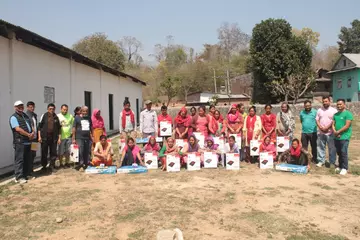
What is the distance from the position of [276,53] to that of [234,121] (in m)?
25.9

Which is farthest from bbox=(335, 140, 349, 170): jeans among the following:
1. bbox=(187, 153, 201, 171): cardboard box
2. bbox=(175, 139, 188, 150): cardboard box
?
bbox=(175, 139, 188, 150): cardboard box

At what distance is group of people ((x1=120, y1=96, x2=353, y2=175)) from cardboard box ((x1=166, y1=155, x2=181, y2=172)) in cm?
20

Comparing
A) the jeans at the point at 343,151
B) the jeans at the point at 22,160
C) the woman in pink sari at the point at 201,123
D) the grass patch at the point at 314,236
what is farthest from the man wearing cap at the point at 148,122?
the grass patch at the point at 314,236

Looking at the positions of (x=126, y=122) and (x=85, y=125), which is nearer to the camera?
(x=85, y=125)

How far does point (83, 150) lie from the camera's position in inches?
316

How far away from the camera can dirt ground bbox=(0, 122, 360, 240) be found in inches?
166

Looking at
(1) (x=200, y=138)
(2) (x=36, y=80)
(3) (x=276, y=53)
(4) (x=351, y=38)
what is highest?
(4) (x=351, y=38)

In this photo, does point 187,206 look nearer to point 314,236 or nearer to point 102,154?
point 314,236

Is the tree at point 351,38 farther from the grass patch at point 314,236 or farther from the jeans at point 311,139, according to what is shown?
the grass patch at point 314,236

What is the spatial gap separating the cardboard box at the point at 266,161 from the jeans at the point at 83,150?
14.3ft

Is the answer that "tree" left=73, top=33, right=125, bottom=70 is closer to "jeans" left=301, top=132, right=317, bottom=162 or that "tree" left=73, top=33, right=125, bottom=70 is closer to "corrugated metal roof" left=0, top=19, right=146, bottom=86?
"corrugated metal roof" left=0, top=19, right=146, bottom=86

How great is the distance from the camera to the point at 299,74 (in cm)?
3194

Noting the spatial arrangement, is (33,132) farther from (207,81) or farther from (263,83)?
(207,81)

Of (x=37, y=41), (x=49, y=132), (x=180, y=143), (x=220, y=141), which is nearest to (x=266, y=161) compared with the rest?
(x=220, y=141)
